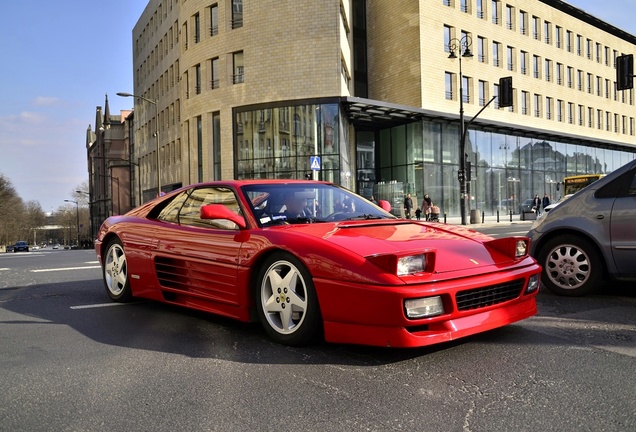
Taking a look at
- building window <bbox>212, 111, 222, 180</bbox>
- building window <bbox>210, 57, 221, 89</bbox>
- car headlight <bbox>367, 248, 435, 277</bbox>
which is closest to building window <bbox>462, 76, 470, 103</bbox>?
building window <bbox>210, 57, 221, 89</bbox>

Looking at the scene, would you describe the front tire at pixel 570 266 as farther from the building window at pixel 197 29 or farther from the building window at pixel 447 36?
the building window at pixel 447 36

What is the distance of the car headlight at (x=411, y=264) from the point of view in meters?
3.36

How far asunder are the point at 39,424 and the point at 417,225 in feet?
9.95

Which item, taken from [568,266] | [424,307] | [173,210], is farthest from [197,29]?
[424,307]

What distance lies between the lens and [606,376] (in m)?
3.13

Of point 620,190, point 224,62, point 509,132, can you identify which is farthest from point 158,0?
point 620,190

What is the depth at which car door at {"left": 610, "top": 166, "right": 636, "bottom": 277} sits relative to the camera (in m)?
5.31

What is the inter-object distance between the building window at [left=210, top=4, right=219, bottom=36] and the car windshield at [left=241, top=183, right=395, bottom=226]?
3307 centimetres

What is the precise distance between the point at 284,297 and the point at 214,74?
33.8 m

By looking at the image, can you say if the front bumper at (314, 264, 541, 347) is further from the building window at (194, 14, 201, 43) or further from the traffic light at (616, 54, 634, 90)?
the building window at (194, 14, 201, 43)

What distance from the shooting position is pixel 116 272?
588cm

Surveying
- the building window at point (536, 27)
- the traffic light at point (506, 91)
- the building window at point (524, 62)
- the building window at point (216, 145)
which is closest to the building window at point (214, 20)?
the building window at point (216, 145)

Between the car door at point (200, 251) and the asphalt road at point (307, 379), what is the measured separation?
38 centimetres

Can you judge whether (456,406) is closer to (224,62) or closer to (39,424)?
(39,424)
